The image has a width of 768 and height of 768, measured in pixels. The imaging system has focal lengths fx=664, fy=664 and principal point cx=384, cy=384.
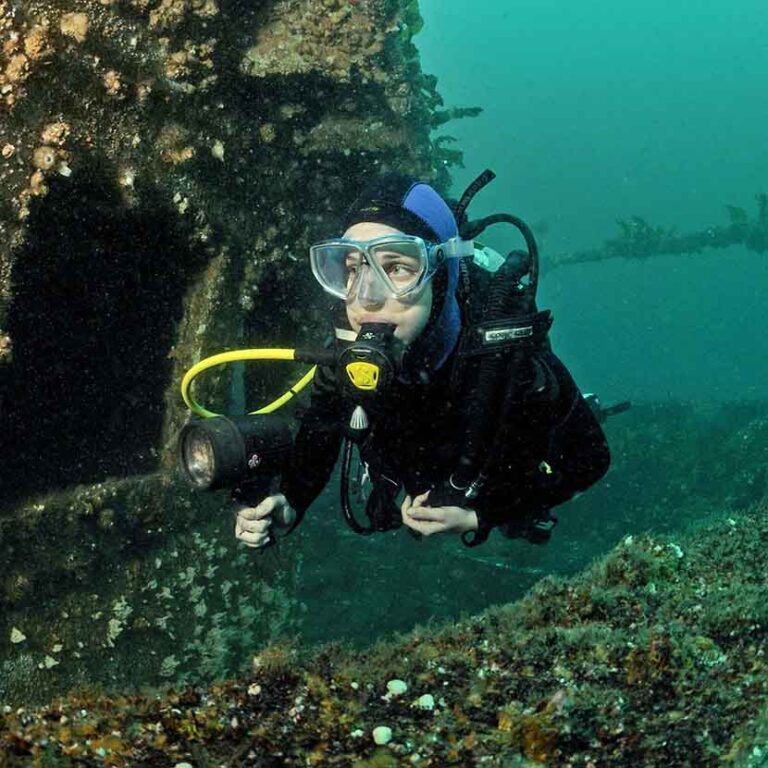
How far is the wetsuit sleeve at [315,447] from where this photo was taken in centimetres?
378

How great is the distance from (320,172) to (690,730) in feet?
15.0

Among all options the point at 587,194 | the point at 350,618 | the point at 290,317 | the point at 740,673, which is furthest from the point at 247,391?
the point at 587,194

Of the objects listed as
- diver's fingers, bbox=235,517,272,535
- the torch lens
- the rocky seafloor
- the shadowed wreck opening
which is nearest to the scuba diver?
diver's fingers, bbox=235,517,272,535

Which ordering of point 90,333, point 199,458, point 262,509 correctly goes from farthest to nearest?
point 90,333 < point 262,509 < point 199,458

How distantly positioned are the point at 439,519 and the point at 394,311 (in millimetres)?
1108

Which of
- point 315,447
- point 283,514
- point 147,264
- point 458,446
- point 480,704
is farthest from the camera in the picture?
point 147,264

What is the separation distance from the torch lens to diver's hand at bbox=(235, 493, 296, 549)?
1.08 ft

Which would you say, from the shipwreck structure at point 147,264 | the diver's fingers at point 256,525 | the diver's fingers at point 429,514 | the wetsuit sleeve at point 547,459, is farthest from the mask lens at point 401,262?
the shipwreck structure at point 147,264

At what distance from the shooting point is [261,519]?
3.29 metres

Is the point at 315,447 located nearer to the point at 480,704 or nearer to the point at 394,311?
the point at 394,311

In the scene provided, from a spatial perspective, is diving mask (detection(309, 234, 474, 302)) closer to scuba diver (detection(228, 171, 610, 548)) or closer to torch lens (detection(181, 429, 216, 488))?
scuba diver (detection(228, 171, 610, 548))

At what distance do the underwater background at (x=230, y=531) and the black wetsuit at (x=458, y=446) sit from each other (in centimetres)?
56

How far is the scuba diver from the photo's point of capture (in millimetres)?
3387

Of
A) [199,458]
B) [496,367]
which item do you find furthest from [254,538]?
[496,367]
